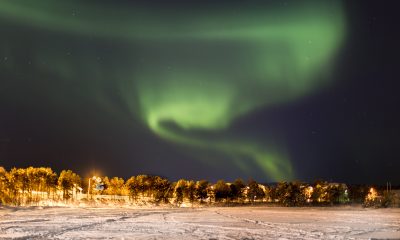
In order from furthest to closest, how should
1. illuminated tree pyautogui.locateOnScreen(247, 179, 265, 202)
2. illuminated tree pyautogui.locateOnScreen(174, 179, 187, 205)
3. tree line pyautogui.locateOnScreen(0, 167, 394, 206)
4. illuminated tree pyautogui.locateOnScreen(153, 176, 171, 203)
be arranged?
1. illuminated tree pyautogui.locateOnScreen(247, 179, 265, 202)
2. illuminated tree pyautogui.locateOnScreen(153, 176, 171, 203)
3. illuminated tree pyautogui.locateOnScreen(174, 179, 187, 205)
4. tree line pyautogui.locateOnScreen(0, 167, 394, 206)

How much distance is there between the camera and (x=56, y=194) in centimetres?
12700

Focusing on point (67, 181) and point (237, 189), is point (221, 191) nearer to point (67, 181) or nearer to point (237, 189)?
point (237, 189)

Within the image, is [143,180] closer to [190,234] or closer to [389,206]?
[389,206]

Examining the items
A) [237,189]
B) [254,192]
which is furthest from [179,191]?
[254,192]

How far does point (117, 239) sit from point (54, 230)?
7.34 metres

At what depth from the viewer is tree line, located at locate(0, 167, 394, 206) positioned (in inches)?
4557

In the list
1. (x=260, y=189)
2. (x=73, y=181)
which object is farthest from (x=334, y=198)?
(x=73, y=181)

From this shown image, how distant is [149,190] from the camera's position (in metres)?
139

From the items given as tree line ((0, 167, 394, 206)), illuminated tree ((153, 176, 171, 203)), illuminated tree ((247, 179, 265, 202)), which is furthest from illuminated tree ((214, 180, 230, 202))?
illuminated tree ((153, 176, 171, 203))

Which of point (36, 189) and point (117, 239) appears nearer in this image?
point (117, 239)

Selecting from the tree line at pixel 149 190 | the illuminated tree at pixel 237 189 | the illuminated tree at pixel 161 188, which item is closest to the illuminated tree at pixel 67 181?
the tree line at pixel 149 190

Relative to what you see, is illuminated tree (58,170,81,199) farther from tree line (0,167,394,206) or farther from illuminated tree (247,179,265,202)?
illuminated tree (247,179,265,202)

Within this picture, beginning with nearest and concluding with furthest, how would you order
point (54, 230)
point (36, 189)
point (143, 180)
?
1. point (54, 230)
2. point (36, 189)
3. point (143, 180)

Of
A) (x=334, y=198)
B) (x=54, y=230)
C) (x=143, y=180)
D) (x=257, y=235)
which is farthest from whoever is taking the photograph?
(x=334, y=198)
